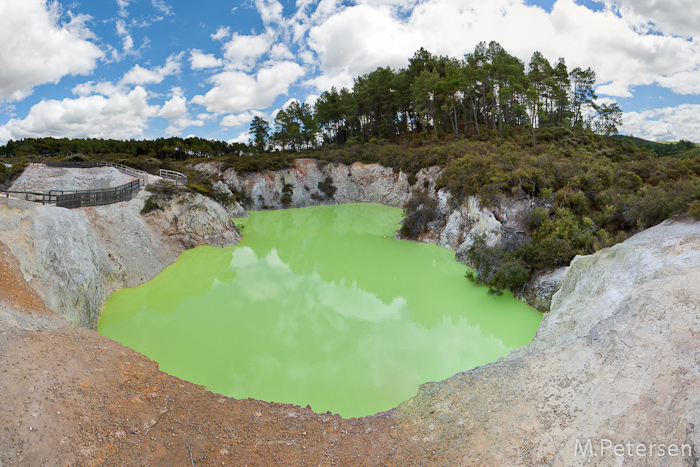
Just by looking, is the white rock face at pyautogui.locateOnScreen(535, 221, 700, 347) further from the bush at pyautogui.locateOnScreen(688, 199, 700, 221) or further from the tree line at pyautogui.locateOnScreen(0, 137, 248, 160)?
the tree line at pyautogui.locateOnScreen(0, 137, 248, 160)

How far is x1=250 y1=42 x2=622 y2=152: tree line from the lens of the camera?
40234 mm

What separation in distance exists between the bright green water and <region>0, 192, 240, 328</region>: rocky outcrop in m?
1.17

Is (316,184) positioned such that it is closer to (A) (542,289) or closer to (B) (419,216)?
(B) (419,216)

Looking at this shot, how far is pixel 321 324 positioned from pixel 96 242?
1266 cm

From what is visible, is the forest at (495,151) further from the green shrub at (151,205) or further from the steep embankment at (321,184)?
the green shrub at (151,205)

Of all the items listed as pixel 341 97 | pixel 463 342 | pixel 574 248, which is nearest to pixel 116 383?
pixel 463 342

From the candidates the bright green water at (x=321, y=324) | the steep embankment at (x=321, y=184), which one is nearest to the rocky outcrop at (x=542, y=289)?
the bright green water at (x=321, y=324)

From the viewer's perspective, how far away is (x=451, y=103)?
46.4 metres

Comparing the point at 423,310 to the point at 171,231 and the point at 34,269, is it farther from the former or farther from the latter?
the point at 171,231

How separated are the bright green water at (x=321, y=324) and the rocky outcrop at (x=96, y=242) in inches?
46.0

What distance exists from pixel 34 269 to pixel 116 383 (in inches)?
278

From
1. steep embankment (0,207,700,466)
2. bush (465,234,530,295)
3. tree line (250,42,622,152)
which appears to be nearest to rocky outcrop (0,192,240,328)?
steep embankment (0,207,700,466)

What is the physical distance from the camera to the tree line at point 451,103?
132 ft

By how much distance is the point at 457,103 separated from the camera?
4972 centimetres
